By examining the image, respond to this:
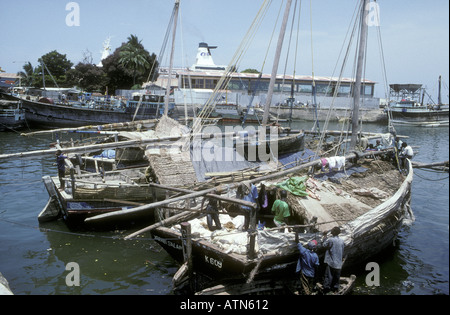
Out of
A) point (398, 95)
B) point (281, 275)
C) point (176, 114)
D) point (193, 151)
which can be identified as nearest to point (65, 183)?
point (193, 151)

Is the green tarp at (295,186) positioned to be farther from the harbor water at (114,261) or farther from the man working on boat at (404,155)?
the man working on boat at (404,155)

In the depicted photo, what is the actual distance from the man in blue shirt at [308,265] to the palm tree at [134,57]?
62.6 metres

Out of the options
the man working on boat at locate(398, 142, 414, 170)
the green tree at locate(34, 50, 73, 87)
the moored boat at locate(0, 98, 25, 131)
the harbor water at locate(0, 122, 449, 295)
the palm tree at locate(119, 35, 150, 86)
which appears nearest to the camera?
the harbor water at locate(0, 122, 449, 295)

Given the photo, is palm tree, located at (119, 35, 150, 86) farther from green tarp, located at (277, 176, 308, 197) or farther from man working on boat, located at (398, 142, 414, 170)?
green tarp, located at (277, 176, 308, 197)

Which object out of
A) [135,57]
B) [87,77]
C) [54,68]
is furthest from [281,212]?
[54,68]

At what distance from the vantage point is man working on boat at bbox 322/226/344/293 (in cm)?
904

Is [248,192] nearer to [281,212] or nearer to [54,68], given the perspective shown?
[281,212]

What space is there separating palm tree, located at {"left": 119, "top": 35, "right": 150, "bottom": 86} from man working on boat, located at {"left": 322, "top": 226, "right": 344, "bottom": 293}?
2467 inches

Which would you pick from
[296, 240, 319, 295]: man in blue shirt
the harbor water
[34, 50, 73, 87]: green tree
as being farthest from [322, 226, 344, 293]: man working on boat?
[34, 50, 73, 87]: green tree

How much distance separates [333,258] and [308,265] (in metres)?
0.79

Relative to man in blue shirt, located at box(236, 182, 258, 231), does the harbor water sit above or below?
below

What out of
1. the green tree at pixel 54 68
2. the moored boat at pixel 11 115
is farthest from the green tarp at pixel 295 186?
the green tree at pixel 54 68

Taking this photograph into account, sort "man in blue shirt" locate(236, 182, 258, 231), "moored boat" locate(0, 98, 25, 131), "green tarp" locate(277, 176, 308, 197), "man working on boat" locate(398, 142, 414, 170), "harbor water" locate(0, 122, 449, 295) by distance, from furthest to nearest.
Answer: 1. "moored boat" locate(0, 98, 25, 131)
2. "man working on boat" locate(398, 142, 414, 170)
3. "green tarp" locate(277, 176, 308, 197)
4. "man in blue shirt" locate(236, 182, 258, 231)
5. "harbor water" locate(0, 122, 449, 295)
